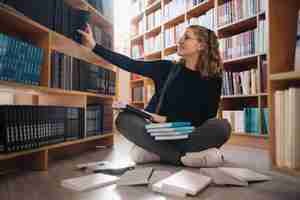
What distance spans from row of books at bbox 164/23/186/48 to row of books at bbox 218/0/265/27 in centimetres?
59

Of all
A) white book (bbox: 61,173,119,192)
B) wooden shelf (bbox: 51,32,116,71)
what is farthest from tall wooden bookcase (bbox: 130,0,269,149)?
white book (bbox: 61,173,119,192)

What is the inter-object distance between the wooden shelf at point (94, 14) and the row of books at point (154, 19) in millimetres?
1414

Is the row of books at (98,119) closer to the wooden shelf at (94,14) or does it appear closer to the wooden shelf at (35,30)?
the wooden shelf at (35,30)

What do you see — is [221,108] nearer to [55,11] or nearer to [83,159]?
[83,159]

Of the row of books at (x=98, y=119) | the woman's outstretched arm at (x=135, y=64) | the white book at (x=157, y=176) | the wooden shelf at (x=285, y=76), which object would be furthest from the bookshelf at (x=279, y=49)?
the row of books at (x=98, y=119)

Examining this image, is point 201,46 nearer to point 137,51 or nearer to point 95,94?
point 95,94

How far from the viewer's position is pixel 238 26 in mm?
2621

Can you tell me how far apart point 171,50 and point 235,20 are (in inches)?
44.6

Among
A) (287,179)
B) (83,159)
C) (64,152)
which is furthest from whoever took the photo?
(64,152)

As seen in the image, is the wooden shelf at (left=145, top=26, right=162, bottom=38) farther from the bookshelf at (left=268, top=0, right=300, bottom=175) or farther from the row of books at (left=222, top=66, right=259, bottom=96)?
the bookshelf at (left=268, top=0, right=300, bottom=175)

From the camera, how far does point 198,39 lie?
1694mm

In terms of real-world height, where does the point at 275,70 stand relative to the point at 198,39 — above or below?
below

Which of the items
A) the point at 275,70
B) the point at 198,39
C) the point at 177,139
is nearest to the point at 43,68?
the point at 177,139

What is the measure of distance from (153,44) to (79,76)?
2184mm
